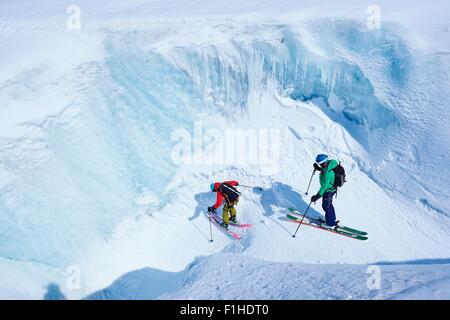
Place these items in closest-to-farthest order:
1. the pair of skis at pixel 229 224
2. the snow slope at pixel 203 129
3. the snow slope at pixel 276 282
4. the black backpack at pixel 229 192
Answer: the snow slope at pixel 276 282, the snow slope at pixel 203 129, the black backpack at pixel 229 192, the pair of skis at pixel 229 224

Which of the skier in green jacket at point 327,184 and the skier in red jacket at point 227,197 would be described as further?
the skier in red jacket at point 227,197

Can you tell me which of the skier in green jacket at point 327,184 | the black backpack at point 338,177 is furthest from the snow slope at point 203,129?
the black backpack at point 338,177

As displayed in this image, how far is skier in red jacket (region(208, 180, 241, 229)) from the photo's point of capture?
761cm

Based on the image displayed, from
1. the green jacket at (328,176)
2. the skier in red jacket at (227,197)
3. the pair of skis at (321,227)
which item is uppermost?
the green jacket at (328,176)

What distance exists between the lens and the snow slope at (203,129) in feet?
23.7

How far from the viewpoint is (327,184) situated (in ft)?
24.3

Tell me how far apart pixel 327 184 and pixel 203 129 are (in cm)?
351

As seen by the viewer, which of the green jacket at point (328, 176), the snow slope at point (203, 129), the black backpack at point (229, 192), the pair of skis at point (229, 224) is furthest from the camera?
the pair of skis at point (229, 224)

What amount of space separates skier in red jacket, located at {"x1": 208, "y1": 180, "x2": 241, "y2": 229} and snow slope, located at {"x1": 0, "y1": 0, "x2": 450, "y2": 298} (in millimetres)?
595

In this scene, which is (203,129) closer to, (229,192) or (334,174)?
(229,192)

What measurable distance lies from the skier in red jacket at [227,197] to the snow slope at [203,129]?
1.95 ft

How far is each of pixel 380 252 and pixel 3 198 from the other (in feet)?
26.5

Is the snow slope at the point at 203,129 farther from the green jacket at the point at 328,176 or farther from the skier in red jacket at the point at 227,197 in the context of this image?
the green jacket at the point at 328,176

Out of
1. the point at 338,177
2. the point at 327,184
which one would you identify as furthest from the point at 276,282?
the point at 338,177
